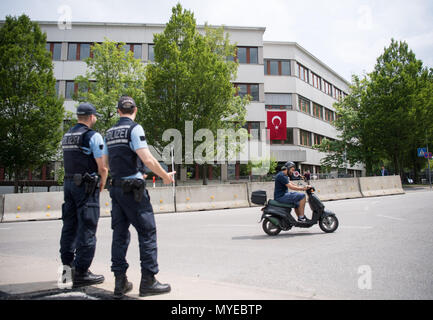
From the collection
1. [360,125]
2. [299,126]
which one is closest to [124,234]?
[360,125]

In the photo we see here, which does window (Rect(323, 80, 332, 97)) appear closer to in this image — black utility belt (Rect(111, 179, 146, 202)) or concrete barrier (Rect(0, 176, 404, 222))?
concrete barrier (Rect(0, 176, 404, 222))

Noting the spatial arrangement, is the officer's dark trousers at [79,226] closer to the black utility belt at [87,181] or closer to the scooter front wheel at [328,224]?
the black utility belt at [87,181]

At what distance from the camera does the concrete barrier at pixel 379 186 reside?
20.1 metres

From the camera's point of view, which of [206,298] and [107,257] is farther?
[107,257]

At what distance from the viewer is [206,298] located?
10.1 ft

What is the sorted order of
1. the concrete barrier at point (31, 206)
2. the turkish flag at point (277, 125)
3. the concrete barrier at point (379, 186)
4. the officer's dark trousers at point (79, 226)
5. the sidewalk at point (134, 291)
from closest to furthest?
the sidewalk at point (134, 291) < the officer's dark trousers at point (79, 226) < the concrete barrier at point (31, 206) < the concrete barrier at point (379, 186) < the turkish flag at point (277, 125)

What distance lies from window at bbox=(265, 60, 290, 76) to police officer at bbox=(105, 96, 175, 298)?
39160 millimetres

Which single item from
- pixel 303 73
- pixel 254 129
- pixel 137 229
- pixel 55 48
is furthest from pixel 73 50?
pixel 137 229

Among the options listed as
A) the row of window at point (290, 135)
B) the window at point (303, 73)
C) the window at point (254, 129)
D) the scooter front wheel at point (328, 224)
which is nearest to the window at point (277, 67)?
the window at point (303, 73)

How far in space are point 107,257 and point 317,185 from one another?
1414cm

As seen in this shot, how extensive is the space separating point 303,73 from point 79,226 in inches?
1715

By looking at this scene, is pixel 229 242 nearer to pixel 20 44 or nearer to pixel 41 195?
pixel 41 195

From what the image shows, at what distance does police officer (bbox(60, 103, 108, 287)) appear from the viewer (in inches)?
143

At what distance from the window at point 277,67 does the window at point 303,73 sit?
7.55 ft
